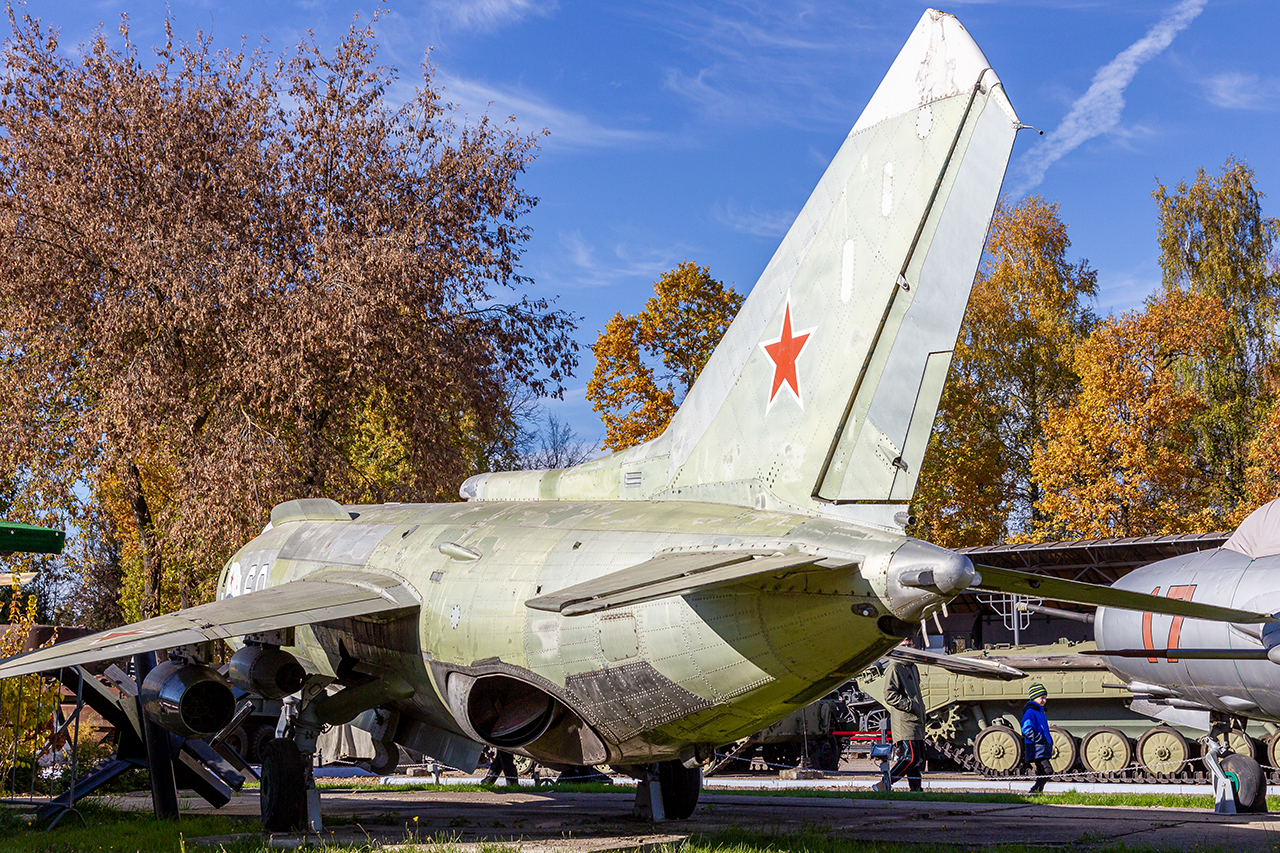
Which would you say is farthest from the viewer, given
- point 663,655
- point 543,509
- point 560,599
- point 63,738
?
point 63,738

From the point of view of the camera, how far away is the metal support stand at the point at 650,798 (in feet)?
33.1

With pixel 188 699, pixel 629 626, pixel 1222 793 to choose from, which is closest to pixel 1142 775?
pixel 1222 793

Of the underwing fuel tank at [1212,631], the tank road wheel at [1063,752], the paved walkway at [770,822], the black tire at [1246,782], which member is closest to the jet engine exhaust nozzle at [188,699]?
the paved walkway at [770,822]

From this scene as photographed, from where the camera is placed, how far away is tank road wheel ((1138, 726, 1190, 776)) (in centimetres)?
1883

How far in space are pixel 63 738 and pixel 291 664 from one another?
876 cm

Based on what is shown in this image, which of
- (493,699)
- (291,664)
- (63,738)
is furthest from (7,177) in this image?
(493,699)

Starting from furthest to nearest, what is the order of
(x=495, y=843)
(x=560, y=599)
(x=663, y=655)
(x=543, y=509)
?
(x=543, y=509)
(x=495, y=843)
(x=663, y=655)
(x=560, y=599)

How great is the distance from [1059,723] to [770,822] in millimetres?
12534

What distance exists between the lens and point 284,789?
9.42 meters

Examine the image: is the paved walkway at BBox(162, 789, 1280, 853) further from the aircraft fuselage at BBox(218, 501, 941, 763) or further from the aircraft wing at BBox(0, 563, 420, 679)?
the aircraft wing at BBox(0, 563, 420, 679)

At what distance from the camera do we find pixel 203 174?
2152 cm

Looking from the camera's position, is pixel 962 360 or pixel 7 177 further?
pixel 962 360

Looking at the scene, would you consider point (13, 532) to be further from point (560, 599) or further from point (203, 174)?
point (203, 174)

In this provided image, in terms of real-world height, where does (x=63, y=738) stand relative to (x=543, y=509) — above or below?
below
